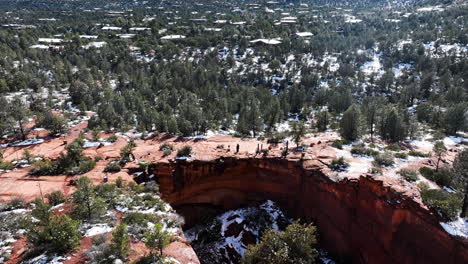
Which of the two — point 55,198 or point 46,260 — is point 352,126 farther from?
point 46,260

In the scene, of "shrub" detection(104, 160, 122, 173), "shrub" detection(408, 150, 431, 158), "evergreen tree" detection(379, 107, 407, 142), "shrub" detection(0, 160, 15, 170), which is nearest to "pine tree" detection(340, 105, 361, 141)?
"evergreen tree" detection(379, 107, 407, 142)

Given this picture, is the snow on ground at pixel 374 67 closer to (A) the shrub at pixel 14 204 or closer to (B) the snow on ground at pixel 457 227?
(B) the snow on ground at pixel 457 227

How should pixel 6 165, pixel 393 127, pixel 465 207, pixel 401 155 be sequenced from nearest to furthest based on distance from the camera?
pixel 465 207 < pixel 401 155 < pixel 6 165 < pixel 393 127

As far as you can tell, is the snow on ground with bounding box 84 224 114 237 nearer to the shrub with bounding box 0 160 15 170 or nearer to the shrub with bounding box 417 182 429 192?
the shrub with bounding box 0 160 15 170

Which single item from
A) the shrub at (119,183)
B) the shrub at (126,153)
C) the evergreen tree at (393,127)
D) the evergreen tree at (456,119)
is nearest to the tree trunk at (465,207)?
the evergreen tree at (393,127)

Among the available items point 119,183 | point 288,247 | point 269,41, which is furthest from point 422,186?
point 269,41
